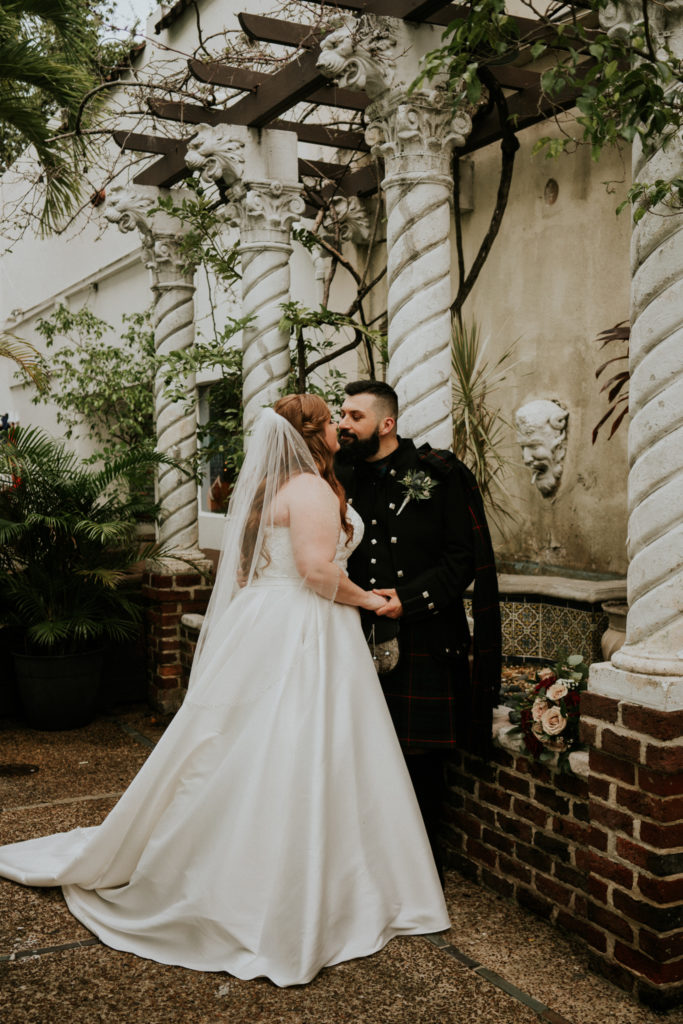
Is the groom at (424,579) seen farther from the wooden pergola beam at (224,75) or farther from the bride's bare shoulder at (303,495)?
the wooden pergola beam at (224,75)

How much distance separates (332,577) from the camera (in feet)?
12.1

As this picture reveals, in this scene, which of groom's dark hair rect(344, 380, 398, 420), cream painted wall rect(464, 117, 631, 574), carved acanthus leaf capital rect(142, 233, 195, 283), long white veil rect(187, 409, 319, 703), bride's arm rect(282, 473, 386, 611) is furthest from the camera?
carved acanthus leaf capital rect(142, 233, 195, 283)

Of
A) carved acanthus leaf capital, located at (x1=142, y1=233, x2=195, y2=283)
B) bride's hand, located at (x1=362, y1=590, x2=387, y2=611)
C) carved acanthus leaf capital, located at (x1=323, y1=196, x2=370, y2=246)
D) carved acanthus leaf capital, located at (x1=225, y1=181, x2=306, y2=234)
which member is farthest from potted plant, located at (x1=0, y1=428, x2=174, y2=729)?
bride's hand, located at (x1=362, y1=590, x2=387, y2=611)

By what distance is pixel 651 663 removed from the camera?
3.09 m

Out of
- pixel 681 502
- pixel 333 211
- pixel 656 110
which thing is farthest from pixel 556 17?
pixel 681 502

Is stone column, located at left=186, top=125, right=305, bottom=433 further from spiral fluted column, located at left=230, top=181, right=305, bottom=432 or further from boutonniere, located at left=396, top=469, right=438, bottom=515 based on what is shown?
boutonniere, located at left=396, top=469, right=438, bottom=515

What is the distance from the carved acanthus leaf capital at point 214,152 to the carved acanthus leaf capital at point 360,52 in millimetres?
1627

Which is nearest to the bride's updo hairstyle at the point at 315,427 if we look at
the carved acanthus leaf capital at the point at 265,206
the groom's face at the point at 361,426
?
the groom's face at the point at 361,426

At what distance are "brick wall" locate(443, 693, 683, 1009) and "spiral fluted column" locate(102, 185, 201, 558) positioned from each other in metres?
3.71

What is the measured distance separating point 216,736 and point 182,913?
603mm

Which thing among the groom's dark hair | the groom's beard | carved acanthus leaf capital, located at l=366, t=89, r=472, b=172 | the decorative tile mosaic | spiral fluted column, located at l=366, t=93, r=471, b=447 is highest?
carved acanthus leaf capital, located at l=366, t=89, r=472, b=172

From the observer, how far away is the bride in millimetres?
3352

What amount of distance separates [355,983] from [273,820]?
574 millimetres

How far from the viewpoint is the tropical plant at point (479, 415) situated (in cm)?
601
